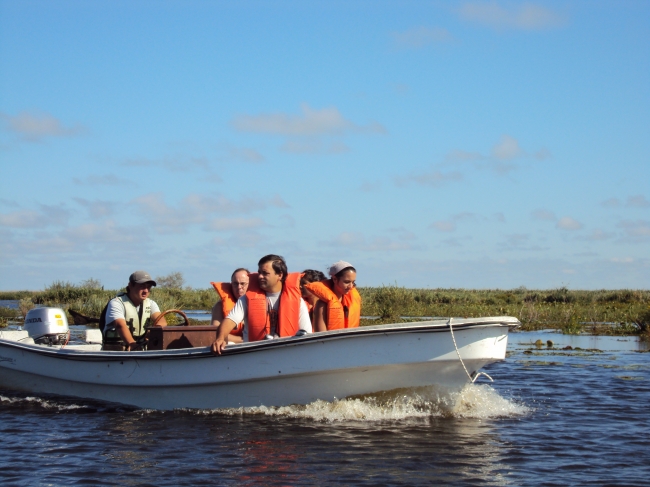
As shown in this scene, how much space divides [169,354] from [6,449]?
197 cm

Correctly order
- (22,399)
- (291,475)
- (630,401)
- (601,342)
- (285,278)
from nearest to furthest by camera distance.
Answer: (291,475), (285,278), (630,401), (22,399), (601,342)

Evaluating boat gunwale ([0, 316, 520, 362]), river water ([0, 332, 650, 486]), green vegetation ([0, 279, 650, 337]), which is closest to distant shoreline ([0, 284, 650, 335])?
green vegetation ([0, 279, 650, 337])

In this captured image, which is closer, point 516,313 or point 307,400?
point 307,400

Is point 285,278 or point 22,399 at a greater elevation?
point 285,278

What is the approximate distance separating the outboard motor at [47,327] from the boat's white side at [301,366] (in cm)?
184

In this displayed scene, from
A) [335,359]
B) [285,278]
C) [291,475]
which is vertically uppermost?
[285,278]

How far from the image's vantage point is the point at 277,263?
28.2 feet

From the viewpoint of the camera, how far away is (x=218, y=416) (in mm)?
8922

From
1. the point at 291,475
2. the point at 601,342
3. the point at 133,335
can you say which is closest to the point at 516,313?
the point at 601,342

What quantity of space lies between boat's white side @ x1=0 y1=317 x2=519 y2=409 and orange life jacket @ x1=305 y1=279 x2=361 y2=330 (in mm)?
923

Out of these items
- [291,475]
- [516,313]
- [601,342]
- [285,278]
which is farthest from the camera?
[516,313]

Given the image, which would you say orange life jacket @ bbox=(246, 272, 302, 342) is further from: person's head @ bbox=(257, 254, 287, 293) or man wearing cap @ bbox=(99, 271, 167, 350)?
man wearing cap @ bbox=(99, 271, 167, 350)

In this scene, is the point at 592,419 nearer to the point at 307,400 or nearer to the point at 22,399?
the point at 307,400

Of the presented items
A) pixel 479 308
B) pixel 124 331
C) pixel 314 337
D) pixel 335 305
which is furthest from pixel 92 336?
pixel 479 308
